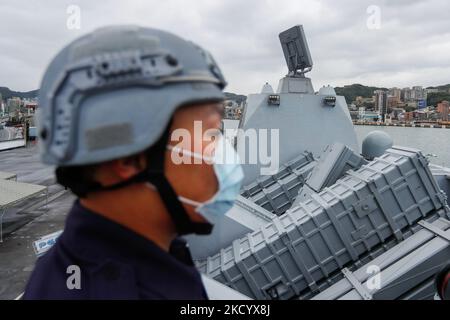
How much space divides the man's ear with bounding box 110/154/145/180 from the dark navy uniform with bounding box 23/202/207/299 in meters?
0.18

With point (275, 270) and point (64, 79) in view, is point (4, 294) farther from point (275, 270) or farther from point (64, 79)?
→ point (64, 79)

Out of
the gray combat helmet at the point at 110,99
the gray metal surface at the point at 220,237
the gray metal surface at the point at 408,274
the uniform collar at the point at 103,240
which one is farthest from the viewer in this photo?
the gray metal surface at the point at 220,237

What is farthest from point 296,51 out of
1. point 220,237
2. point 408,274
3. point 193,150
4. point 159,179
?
point 159,179

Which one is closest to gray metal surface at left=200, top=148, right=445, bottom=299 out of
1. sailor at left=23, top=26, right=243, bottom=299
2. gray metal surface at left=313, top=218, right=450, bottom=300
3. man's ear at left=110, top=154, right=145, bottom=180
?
gray metal surface at left=313, top=218, right=450, bottom=300

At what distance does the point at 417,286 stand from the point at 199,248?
128 inches

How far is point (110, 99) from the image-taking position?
1.11 metres

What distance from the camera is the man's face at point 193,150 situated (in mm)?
1253

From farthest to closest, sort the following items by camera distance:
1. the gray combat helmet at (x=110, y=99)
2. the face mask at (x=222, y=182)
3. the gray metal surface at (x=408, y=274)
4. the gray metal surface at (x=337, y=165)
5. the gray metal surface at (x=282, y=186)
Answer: the gray metal surface at (x=282, y=186) < the gray metal surface at (x=337, y=165) < the gray metal surface at (x=408, y=274) < the face mask at (x=222, y=182) < the gray combat helmet at (x=110, y=99)

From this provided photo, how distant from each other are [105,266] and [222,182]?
54 centimetres

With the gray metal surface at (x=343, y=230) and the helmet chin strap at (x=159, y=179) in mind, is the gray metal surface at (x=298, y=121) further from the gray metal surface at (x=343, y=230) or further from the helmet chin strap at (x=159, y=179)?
the helmet chin strap at (x=159, y=179)

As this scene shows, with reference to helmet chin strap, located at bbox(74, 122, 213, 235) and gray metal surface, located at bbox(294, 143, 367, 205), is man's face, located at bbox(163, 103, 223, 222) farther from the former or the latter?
gray metal surface, located at bbox(294, 143, 367, 205)

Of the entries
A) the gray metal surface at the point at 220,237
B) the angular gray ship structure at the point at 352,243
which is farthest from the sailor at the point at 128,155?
the gray metal surface at the point at 220,237

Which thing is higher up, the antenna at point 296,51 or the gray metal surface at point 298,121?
the antenna at point 296,51

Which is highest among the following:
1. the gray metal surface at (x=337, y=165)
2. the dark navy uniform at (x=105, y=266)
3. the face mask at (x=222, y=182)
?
the face mask at (x=222, y=182)
